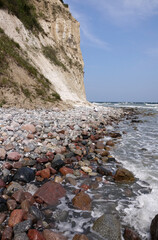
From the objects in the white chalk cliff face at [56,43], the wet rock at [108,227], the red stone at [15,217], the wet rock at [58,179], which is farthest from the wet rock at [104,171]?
the white chalk cliff face at [56,43]

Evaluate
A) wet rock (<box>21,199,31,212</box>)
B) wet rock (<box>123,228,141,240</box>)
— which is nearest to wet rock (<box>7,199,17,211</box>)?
wet rock (<box>21,199,31,212</box>)

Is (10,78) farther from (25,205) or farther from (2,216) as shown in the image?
(2,216)

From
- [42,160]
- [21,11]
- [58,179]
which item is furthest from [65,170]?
[21,11]

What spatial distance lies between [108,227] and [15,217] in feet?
5.24

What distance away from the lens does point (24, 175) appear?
4.10 meters

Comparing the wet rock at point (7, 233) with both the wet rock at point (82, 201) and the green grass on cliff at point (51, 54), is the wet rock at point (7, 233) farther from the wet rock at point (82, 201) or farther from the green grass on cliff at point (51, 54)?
the green grass on cliff at point (51, 54)

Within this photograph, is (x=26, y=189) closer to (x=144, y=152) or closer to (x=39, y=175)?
(x=39, y=175)

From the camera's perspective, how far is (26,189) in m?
3.73

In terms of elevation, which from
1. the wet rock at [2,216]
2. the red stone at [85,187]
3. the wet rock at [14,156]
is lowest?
the red stone at [85,187]

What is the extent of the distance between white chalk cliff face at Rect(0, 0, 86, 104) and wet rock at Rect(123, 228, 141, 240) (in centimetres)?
1794

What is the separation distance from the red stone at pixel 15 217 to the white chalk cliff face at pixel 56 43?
17.3m

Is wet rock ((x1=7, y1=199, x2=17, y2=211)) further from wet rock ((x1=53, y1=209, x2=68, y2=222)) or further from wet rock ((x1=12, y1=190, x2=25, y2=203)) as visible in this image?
wet rock ((x1=53, y1=209, x2=68, y2=222))

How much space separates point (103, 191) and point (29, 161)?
228cm

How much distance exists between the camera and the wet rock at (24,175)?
13.2ft
